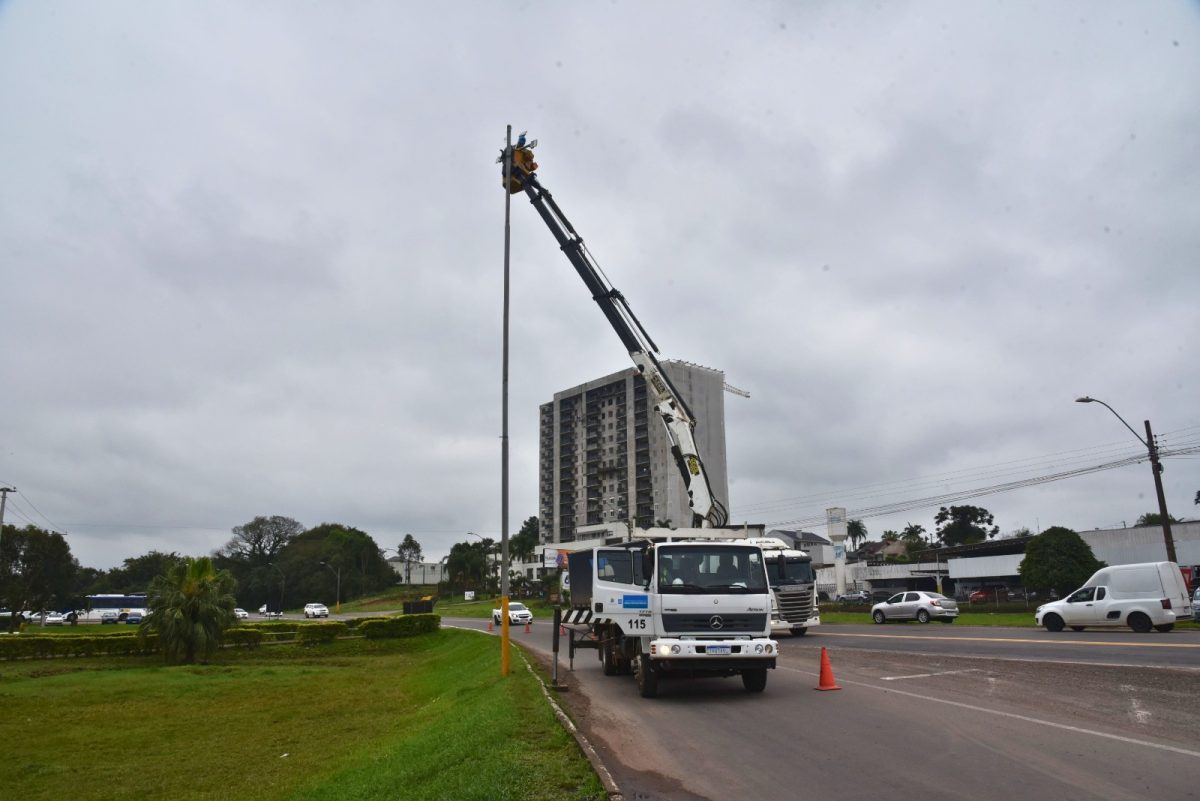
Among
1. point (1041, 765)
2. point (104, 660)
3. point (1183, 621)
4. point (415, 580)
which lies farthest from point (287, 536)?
point (1041, 765)

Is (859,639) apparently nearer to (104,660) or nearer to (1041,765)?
(1041,765)

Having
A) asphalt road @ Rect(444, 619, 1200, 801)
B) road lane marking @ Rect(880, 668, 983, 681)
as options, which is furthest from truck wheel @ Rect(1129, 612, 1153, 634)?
road lane marking @ Rect(880, 668, 983, 681)

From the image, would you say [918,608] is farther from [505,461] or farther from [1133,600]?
[505,461]

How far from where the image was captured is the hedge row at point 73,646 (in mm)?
34312

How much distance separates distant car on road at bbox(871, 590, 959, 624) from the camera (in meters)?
32.2

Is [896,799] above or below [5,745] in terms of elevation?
above

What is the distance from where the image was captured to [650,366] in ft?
88.5

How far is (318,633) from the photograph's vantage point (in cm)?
4175

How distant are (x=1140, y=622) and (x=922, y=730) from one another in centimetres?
1757

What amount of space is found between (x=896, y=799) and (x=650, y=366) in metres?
21.1

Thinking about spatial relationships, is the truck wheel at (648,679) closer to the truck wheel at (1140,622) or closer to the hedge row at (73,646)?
the truck wheel at (1140,622)

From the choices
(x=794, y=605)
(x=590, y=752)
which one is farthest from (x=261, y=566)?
(x=590, y=752)

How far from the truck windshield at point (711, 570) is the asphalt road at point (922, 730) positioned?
173 cm

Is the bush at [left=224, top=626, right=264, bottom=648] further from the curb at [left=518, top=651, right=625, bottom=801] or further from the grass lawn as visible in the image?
the curb at [left=518, top=651, right=625, bottom=801]
